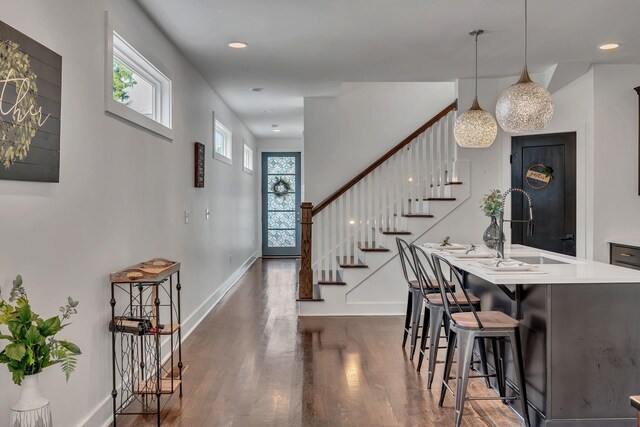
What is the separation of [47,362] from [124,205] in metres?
1.52

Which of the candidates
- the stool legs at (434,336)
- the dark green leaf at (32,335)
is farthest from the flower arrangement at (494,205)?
the dark green leaf at (32,335)

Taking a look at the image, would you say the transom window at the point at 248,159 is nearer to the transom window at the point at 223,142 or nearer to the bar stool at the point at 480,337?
the transom window at the point at 223,142

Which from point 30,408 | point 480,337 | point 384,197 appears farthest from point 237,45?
point 30,408

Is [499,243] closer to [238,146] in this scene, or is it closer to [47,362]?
[47,362]

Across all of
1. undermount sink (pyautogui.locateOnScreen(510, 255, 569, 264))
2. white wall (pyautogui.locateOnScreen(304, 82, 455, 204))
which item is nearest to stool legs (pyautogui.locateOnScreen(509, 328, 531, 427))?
undermount sink (pyautogui.locateOnScreen(510, 255, 569, 264))

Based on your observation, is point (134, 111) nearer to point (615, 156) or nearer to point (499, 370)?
point (499, 370)

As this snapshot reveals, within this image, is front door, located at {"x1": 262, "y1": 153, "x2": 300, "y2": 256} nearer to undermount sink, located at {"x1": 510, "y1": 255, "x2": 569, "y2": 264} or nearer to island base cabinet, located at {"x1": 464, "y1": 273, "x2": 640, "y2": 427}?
undermount sink, located at {"x1": 510, "y1": 255, "x2": 569, "y2": 264}

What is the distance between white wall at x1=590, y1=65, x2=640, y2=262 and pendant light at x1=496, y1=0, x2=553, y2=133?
208cm

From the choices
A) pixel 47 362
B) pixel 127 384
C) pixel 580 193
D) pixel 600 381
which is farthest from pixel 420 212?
pixel 47 362

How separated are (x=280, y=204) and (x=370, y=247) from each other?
5.75 meters

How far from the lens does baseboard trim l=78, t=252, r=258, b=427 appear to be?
277cm

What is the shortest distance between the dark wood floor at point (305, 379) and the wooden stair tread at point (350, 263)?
0.57 meters

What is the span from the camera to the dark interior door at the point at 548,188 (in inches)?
216

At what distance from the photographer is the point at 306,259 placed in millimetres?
5625
